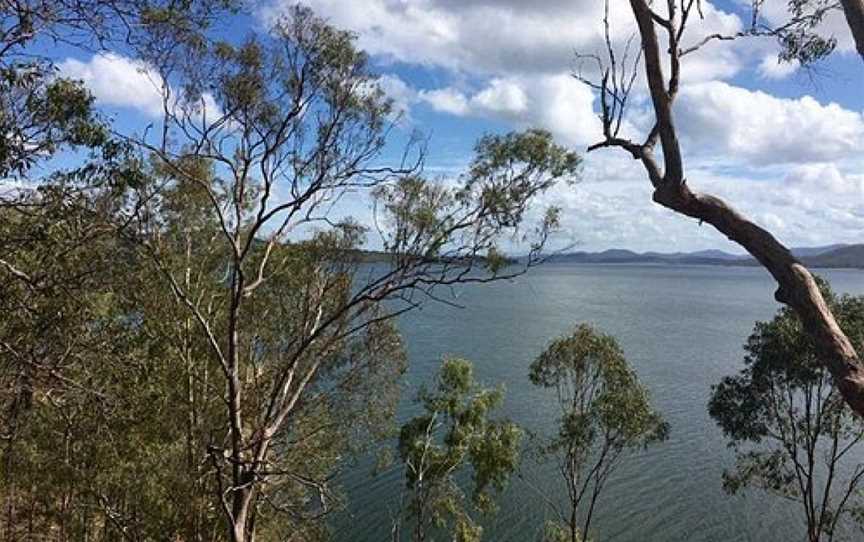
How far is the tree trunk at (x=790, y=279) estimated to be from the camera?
4027 millimetres

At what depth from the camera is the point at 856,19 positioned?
461 centimetres

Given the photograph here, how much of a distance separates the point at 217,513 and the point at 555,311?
61858 millimetres

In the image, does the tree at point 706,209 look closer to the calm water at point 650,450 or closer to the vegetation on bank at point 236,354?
the vegetation on bank at point 236,354

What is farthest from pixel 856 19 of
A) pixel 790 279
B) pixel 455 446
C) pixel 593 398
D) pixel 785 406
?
pixel 455 446

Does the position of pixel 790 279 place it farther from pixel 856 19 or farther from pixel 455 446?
pixel 455 446

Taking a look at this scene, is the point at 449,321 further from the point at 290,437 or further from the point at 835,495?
the point at 290,437

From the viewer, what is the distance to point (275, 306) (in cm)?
1534

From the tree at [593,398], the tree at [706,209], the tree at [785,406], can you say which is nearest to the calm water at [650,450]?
the tree at [593,398]

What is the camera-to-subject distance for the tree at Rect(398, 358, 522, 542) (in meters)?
21.2

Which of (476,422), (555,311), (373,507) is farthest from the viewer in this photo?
(555,311)

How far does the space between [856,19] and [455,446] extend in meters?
18.0

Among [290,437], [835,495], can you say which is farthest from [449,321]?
[290,437]

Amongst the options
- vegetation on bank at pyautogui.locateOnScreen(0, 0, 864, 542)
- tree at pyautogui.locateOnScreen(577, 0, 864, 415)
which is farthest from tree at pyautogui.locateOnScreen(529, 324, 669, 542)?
tree at pyautogui.locateOnScreen(577, 0, 864, 415)

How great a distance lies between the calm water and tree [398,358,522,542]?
2138mm
